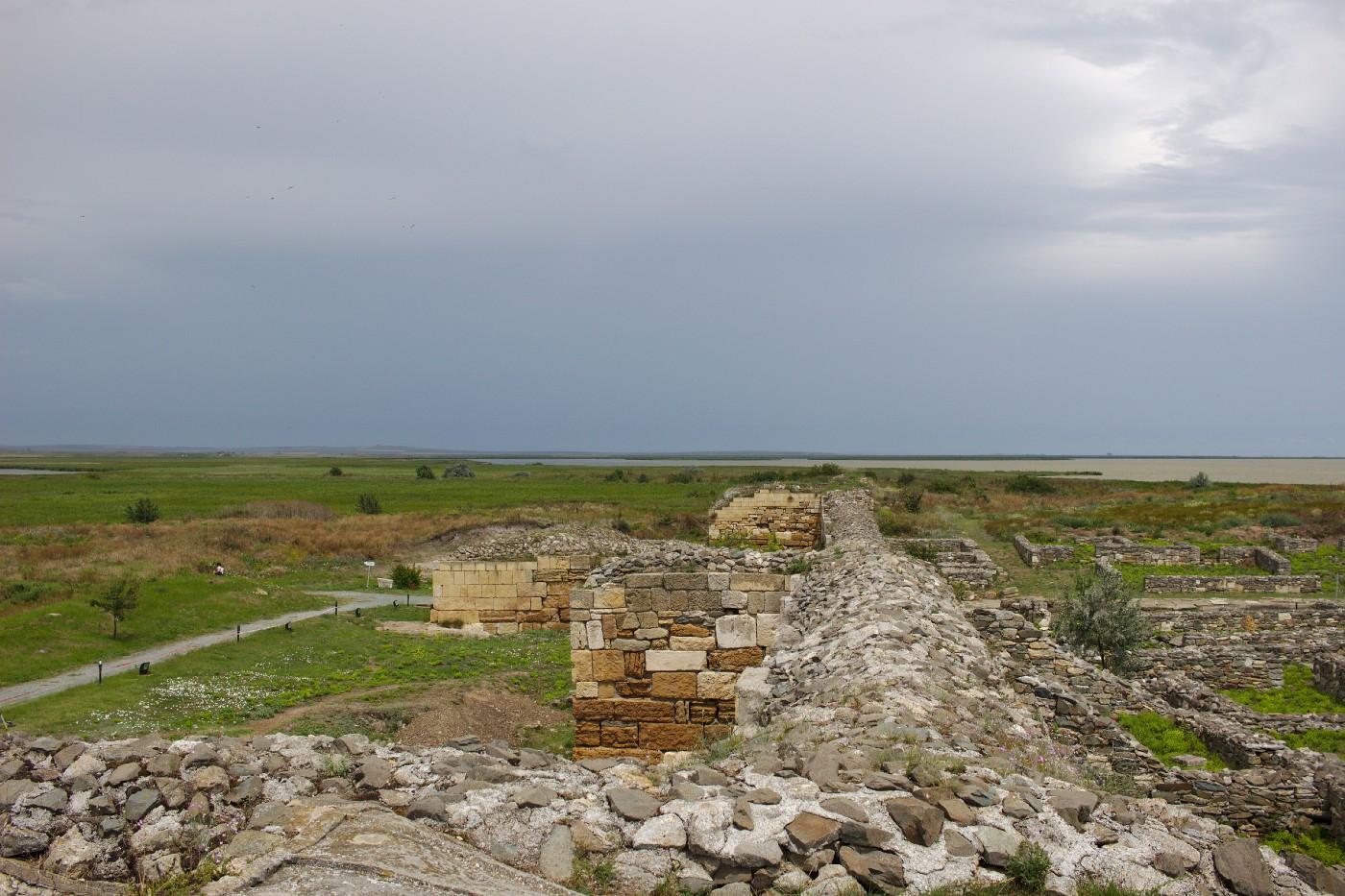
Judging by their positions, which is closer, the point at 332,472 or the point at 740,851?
the point at 740,851

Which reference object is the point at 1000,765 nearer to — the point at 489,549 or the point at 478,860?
the point at 478,860

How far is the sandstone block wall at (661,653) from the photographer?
334 inches

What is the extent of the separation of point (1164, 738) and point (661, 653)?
5.87m

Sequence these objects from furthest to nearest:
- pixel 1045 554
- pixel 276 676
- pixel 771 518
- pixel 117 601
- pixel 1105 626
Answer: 1. pixel 1045 554
2. pixel 771 518
3. pixel 117 601
4. pixel 276 676
5. pixel 1105 626

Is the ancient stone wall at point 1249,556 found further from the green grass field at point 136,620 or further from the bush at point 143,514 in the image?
the bush at point 143,514

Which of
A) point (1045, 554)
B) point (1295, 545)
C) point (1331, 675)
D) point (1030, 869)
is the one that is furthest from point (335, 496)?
point (1030, 869)

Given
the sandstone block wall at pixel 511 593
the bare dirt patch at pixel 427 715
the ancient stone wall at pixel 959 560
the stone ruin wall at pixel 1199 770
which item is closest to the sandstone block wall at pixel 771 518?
the ancient stone wall at pixel 959 560

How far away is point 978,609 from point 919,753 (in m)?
6.97

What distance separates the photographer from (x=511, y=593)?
17.7 meters

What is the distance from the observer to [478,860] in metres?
3.53

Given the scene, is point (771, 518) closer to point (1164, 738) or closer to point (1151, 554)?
point (1151, 554)

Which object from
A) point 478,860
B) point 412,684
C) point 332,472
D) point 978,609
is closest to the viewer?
point 478,860

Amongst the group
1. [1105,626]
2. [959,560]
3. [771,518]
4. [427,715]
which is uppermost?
[771,518]

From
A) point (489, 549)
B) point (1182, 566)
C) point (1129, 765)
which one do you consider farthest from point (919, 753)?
point (1182, 566)
